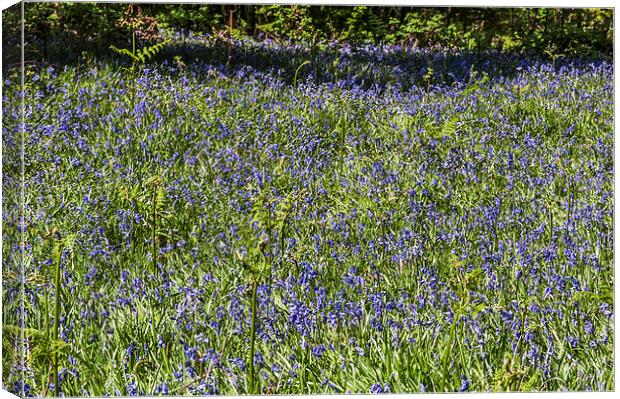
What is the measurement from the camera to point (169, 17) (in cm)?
480

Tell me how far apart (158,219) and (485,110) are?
1.72 m

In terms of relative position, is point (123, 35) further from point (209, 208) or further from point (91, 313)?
point (91, 313)

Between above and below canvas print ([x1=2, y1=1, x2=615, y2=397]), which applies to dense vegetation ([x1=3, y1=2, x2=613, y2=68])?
above

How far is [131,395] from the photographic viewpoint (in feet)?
14.9

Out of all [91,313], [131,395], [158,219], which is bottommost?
[131,395]

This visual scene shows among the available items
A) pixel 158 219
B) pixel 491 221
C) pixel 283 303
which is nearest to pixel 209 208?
pixel 158 219

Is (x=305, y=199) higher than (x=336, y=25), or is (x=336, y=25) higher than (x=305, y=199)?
(x=336, y=25)

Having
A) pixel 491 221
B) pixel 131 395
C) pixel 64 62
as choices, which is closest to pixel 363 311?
pixel 491 221

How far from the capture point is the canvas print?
455 cm

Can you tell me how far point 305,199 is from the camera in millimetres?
4781

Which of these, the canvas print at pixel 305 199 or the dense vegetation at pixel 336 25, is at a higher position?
the dense vegetation at pixel 336 25

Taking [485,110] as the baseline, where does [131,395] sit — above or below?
below

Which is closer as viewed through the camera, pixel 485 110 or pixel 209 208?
pixel 209 208

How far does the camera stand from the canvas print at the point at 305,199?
4547 millimetres
